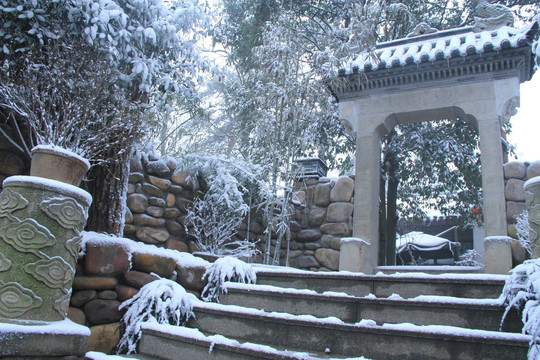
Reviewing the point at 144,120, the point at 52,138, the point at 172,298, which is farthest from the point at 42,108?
the point at 172,298

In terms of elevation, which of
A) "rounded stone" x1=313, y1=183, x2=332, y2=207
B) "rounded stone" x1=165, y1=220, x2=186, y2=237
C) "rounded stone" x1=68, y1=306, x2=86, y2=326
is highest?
"rounded stone" x1=313, y1=183, x2=332, y2=207

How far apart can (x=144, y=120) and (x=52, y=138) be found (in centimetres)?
99

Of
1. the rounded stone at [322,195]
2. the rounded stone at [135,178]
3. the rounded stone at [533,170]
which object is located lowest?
the rounded stone at [135,178]


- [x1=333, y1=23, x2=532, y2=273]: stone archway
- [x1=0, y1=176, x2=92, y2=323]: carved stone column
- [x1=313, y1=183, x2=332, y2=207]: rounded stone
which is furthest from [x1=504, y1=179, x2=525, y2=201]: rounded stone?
[x1=0, y1=176, x2=92, y2=323]: carved stone column

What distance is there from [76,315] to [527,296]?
239cm

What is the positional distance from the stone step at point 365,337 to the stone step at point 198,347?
117 millimetres

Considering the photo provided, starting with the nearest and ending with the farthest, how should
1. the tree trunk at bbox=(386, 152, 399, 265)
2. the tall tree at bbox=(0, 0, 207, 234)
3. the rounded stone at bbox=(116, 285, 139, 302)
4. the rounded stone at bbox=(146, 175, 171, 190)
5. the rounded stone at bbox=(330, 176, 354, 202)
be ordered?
the rounded stone at bbox=(116, 285, 139, 302) < the tall tree at bbox=(0, 0, 207, 234) < the rounded stone at bbox=(146, 175, 171, 190) < the rounded stone at bbox=(330, 176, 354, 202) < the tree trunk at bbox=(386, 152, 399, 265)

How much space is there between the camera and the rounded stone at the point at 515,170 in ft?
15.6

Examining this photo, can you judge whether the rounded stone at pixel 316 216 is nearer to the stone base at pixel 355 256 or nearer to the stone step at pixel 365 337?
the stone base at pixel 355 256

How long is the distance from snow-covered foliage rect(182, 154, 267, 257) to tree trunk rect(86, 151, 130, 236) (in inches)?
39.7

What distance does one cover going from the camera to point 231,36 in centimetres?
909

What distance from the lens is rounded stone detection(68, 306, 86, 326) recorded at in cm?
233

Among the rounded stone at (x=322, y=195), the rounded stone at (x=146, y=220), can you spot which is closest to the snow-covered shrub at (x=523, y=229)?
the rounded stone at (x=322, y=195)

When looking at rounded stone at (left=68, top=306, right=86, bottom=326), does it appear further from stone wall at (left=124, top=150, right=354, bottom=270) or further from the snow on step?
stone wall at (left=124, top=150, right=354, bottom=270)
